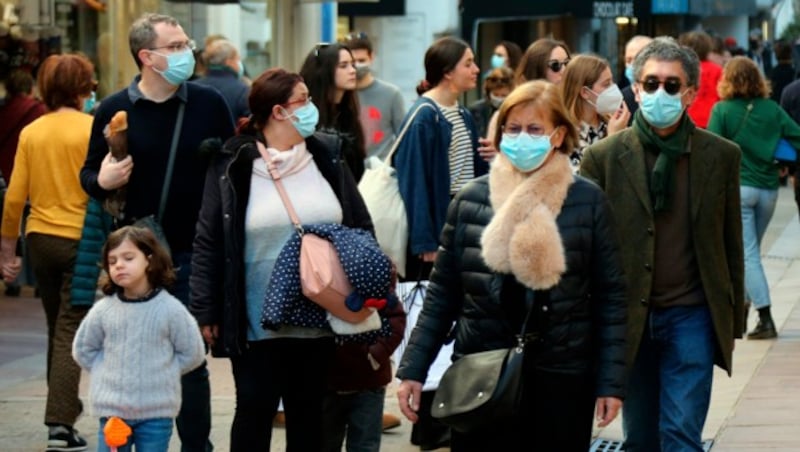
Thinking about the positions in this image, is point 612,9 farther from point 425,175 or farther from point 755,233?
point 425,175

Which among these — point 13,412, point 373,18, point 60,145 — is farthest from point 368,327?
point 373,18

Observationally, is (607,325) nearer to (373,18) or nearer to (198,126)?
(198,126)

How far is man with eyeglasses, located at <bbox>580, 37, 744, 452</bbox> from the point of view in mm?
6625

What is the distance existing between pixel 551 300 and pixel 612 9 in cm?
2294

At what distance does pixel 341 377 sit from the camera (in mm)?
7520

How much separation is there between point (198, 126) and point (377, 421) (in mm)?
1394

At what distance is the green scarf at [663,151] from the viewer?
6.60 metres

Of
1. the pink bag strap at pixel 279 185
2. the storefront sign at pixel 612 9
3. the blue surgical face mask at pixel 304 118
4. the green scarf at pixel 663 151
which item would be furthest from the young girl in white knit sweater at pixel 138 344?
the storefront sign at pixel 612 9

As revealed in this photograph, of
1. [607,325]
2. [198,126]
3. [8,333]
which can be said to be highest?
[198,126]

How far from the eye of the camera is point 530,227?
575cm

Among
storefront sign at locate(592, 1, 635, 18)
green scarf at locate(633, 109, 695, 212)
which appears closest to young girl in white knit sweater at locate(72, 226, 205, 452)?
green scarf at locate(633, 109, 695, 212)

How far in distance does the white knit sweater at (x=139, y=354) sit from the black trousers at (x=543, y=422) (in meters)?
1.60

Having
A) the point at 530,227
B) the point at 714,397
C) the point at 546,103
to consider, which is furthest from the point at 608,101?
the point at 530,227

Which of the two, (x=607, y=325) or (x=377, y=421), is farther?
(x=377, y=421)
